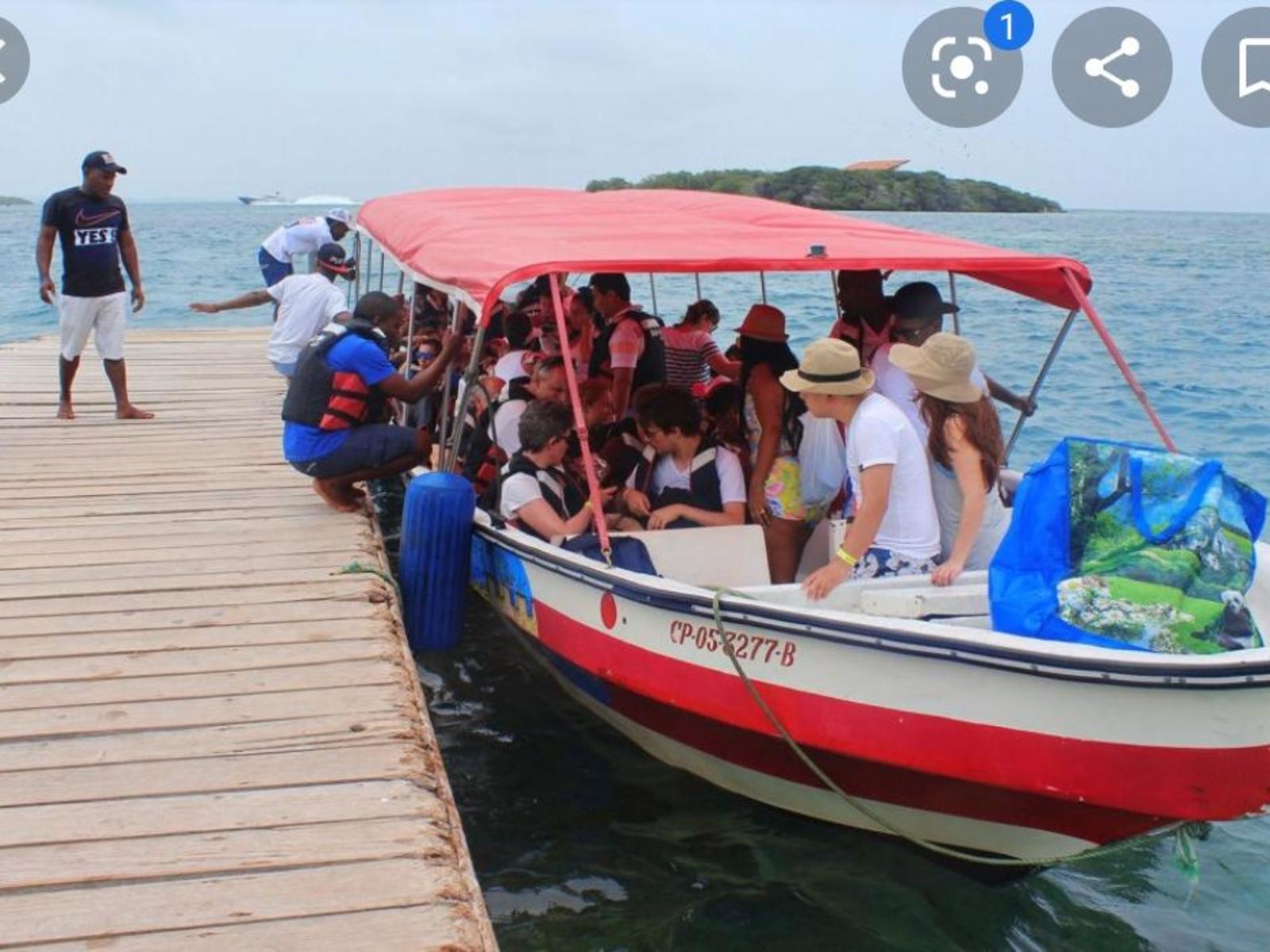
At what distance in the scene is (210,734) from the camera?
4.15m

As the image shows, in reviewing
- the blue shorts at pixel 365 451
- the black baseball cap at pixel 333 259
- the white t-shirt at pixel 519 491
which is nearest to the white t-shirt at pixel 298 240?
the black baseball cap at pixel 333 259

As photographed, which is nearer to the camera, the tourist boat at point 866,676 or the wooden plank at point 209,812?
the wooden plank at point 209,812

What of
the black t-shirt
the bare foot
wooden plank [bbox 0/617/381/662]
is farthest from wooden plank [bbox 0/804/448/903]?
the black t-shirt

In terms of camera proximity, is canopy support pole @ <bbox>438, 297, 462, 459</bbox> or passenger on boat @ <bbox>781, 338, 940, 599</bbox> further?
canopy support pole @ <bbox>438, 297, 462, 459</bbox>

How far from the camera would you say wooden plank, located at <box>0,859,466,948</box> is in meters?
3.08

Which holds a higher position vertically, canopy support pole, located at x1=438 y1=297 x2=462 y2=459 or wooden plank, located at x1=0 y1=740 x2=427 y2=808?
canopy support pole, located at x1=438 y1=297 x2=462 y2=459

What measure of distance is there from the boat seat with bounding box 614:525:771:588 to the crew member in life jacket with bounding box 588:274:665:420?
2085mm

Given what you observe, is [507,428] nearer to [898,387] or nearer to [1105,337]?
[898,387]

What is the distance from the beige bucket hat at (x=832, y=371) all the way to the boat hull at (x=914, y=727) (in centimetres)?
89

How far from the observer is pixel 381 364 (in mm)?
6543

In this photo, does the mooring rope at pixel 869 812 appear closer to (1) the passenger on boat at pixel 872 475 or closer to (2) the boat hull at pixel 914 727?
(2) the boat hull at pixel 914 727

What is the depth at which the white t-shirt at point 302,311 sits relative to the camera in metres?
8.27

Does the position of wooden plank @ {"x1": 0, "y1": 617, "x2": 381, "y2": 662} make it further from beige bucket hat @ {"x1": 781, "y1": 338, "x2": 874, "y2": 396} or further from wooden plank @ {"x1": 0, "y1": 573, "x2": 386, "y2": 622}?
beige bucket hat @ {"x1": 781, "y1": 338, "x2": 874, "y2": 396}

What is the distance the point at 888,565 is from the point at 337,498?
3438mm
